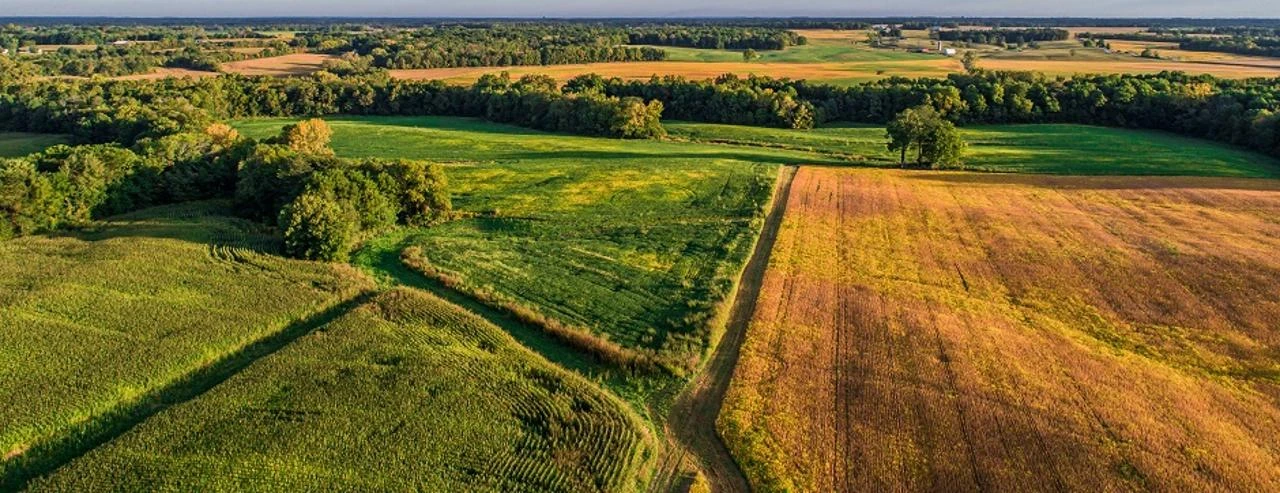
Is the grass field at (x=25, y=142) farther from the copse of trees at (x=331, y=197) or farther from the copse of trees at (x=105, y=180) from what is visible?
the copse of trees at (x=331, y=197)

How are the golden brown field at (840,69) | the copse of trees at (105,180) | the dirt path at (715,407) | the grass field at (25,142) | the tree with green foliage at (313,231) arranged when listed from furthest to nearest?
1. the golden brown field at (840,69)
2. the grass field at (25,142)
3. the copse of trees at (105,180)
4. the tree with green foliage at (313,231)
5. the dirt path at (715,407)

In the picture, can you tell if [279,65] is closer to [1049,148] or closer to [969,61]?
[969,61]

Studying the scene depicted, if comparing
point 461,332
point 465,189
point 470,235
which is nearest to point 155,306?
point 461,332

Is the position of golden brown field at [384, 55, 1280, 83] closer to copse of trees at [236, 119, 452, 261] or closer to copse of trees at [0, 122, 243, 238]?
copse of trees at [0, 122, 243, 238]

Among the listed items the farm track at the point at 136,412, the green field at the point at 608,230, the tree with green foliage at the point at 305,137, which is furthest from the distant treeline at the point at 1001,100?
the farm track at the point at 136,412

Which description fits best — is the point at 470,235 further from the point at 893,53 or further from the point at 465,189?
the point at 893,53

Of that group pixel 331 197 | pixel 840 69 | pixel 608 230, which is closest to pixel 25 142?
pixel 331 197

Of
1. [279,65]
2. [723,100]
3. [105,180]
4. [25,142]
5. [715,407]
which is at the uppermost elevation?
[279,65]
